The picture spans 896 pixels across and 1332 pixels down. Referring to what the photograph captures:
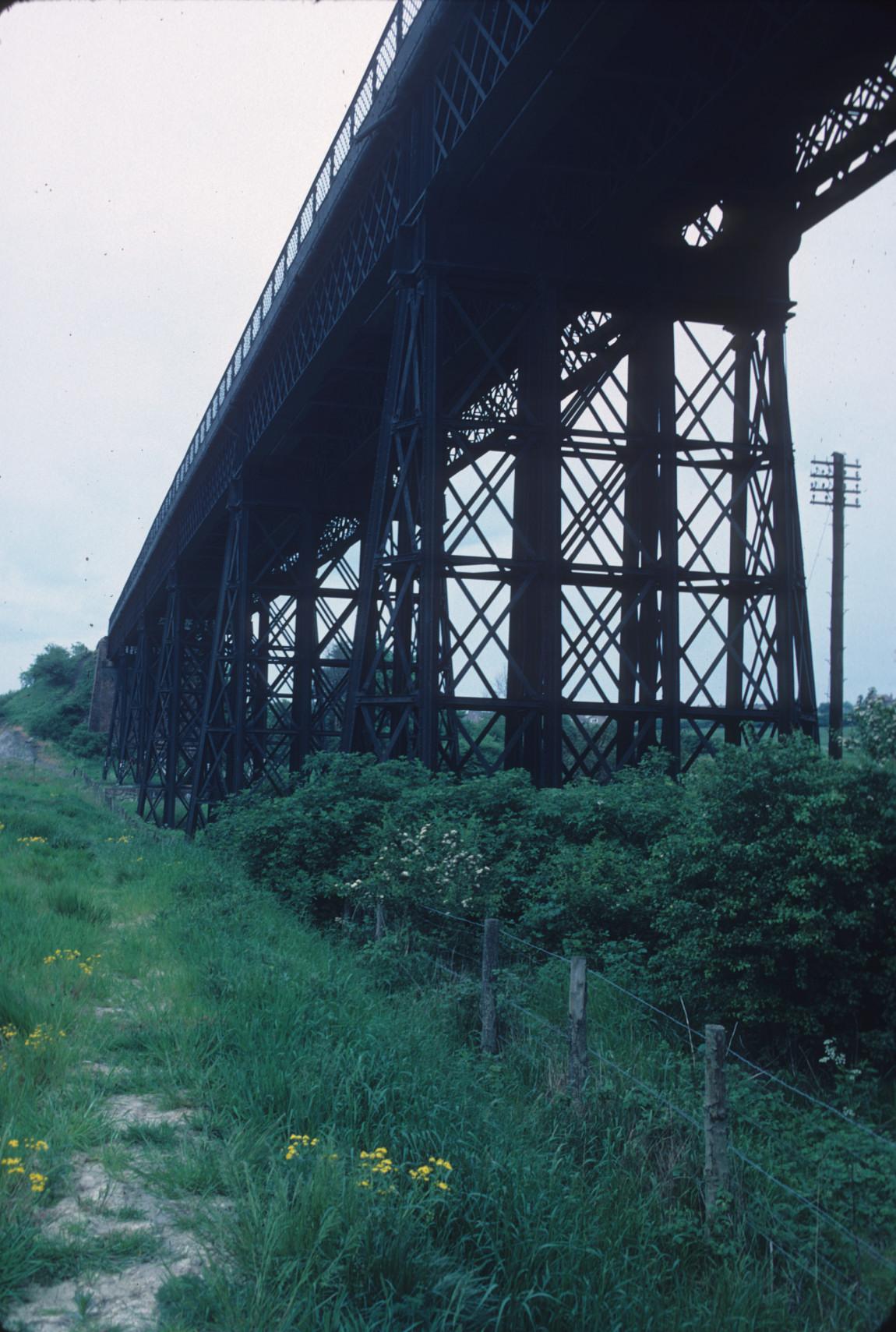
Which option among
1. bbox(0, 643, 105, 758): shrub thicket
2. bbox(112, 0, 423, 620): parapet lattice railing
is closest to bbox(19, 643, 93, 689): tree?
bbox(0, 643, 105, 758): shrub thicket

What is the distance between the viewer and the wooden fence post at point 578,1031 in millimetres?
4988

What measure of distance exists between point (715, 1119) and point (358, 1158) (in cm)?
135

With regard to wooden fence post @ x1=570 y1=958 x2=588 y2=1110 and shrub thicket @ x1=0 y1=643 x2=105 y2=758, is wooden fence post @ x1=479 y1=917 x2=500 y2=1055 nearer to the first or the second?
wooden fence post @ x1=570 y1=958 x2=588 y2=1110

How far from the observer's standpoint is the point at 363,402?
61.8ft

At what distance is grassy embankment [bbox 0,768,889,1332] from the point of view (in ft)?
11.0

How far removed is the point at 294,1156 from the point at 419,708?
7694 mm

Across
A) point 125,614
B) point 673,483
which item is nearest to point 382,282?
point 673,483

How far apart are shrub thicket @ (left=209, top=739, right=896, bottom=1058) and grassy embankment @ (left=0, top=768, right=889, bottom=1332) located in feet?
2.00

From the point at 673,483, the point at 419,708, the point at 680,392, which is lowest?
the point at 419,708

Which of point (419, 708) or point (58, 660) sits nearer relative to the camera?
point (419, 708)

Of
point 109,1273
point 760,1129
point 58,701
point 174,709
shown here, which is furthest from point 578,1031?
point 58,701

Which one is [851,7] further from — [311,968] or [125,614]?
[125,614]

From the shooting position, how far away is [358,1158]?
13.2 ft

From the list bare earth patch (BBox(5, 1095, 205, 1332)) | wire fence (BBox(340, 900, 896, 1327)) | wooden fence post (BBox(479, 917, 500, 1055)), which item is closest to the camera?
bare earth patch (BBox(5, 1095, 205, 1332))
